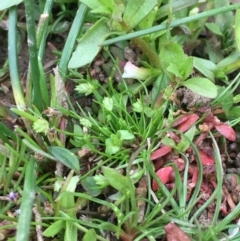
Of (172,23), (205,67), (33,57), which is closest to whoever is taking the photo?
(33,57)

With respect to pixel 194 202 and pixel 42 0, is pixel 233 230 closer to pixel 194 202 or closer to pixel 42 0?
pixel 194 202

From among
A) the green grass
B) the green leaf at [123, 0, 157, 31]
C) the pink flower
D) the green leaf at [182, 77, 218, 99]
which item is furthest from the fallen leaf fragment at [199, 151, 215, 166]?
the green leaf at [123, 0, 157, 31]

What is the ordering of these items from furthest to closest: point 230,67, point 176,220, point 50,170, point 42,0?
point 42,0 → point 230,67 → point 50,170 → point 176,220

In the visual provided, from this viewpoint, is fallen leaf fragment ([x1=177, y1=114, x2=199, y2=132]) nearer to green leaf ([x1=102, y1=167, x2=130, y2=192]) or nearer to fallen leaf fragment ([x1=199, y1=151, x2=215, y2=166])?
fallen leaf fragment ([x1=199, y1=151, x2=215, y2=166])

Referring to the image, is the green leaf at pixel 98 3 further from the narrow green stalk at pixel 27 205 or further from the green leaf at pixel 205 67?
the narrow green stalk at pixel 27 205

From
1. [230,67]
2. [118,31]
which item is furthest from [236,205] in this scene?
[118,31]

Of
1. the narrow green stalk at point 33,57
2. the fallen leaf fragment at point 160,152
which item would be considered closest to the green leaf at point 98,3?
the narrow green stalk at point 33,57

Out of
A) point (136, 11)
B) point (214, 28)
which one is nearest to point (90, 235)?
point (136, 11)

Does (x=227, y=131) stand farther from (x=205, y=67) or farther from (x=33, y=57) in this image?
(x=33, y=57)
